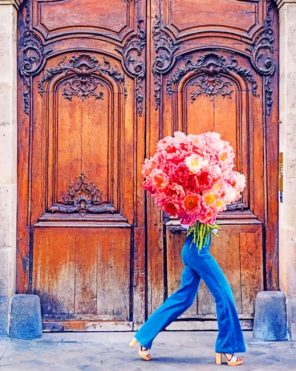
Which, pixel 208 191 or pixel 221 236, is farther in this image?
pixel 221 236

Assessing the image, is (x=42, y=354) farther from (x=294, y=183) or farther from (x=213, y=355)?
(x=294, y=183)

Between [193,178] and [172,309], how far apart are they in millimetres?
1181

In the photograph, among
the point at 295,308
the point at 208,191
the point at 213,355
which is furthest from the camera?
the point at 295,308

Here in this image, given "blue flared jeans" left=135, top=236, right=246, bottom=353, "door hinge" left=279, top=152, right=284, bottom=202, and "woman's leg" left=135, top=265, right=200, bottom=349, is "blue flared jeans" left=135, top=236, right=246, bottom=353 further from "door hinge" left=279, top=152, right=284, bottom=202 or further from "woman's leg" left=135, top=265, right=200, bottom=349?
"door hinge" left=279, top=152, right=284, bottom=202

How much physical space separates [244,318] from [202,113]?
2073 millimetres

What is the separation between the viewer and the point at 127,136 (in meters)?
6.89

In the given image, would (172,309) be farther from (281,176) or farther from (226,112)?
(226,112)

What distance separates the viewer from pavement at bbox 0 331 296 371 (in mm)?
5797

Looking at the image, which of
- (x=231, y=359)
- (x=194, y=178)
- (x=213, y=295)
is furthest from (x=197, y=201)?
(x=231, y=359)

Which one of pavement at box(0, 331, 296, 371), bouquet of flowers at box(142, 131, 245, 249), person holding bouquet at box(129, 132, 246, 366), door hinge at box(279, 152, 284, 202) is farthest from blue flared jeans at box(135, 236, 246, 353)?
door hinge at box(279, 152, 284, 202)

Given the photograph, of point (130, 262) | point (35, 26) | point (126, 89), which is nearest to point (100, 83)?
point (126, 89)

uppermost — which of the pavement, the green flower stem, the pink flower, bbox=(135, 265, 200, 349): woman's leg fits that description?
the pink flower

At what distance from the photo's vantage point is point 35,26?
6.90m

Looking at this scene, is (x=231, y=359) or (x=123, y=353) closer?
(x=231, y=359)
